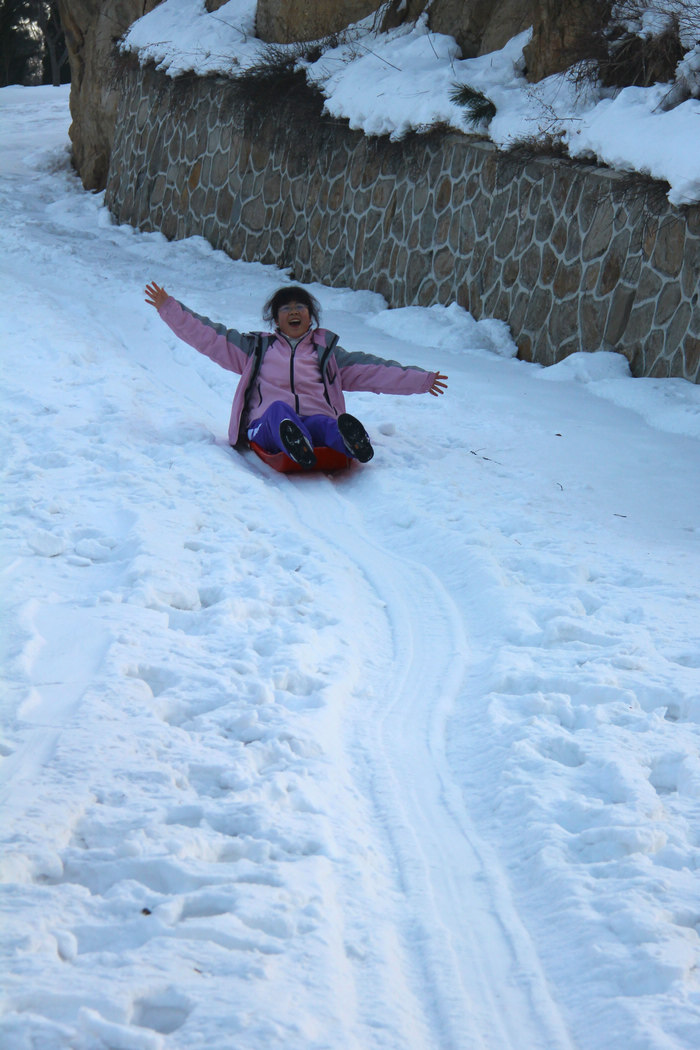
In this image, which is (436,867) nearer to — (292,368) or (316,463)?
(316,463)

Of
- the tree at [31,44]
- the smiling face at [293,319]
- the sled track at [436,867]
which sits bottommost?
the sled track at [436,867]

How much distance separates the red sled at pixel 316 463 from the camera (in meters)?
4.84

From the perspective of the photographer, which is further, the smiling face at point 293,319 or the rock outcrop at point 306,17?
the rock outcrop at point 306,17

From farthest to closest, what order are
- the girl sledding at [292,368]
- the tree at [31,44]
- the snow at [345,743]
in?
1. the tree at [31,44]
2. the girl sledding at [292,368]
3. the snow at [345,743]

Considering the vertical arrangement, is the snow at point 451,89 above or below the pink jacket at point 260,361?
above

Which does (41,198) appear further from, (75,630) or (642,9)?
(75,630)

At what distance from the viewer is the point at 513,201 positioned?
25.9 feet

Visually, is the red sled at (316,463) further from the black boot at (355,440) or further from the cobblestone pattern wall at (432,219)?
the cobblestone pattern wall at (432,219)

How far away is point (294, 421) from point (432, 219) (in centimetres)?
472

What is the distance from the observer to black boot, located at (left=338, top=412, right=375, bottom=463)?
4.77 m

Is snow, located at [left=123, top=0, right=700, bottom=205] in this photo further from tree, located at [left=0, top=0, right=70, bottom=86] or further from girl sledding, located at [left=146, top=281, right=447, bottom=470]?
tree, located at [left=0, top=0, right=70, bottom=86]

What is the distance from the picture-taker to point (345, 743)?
2.54 metres

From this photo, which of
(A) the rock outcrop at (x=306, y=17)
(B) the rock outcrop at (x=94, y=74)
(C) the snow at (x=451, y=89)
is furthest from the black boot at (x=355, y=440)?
(B) the rock outcrop at (x=94, y=74)

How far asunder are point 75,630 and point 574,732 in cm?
144
